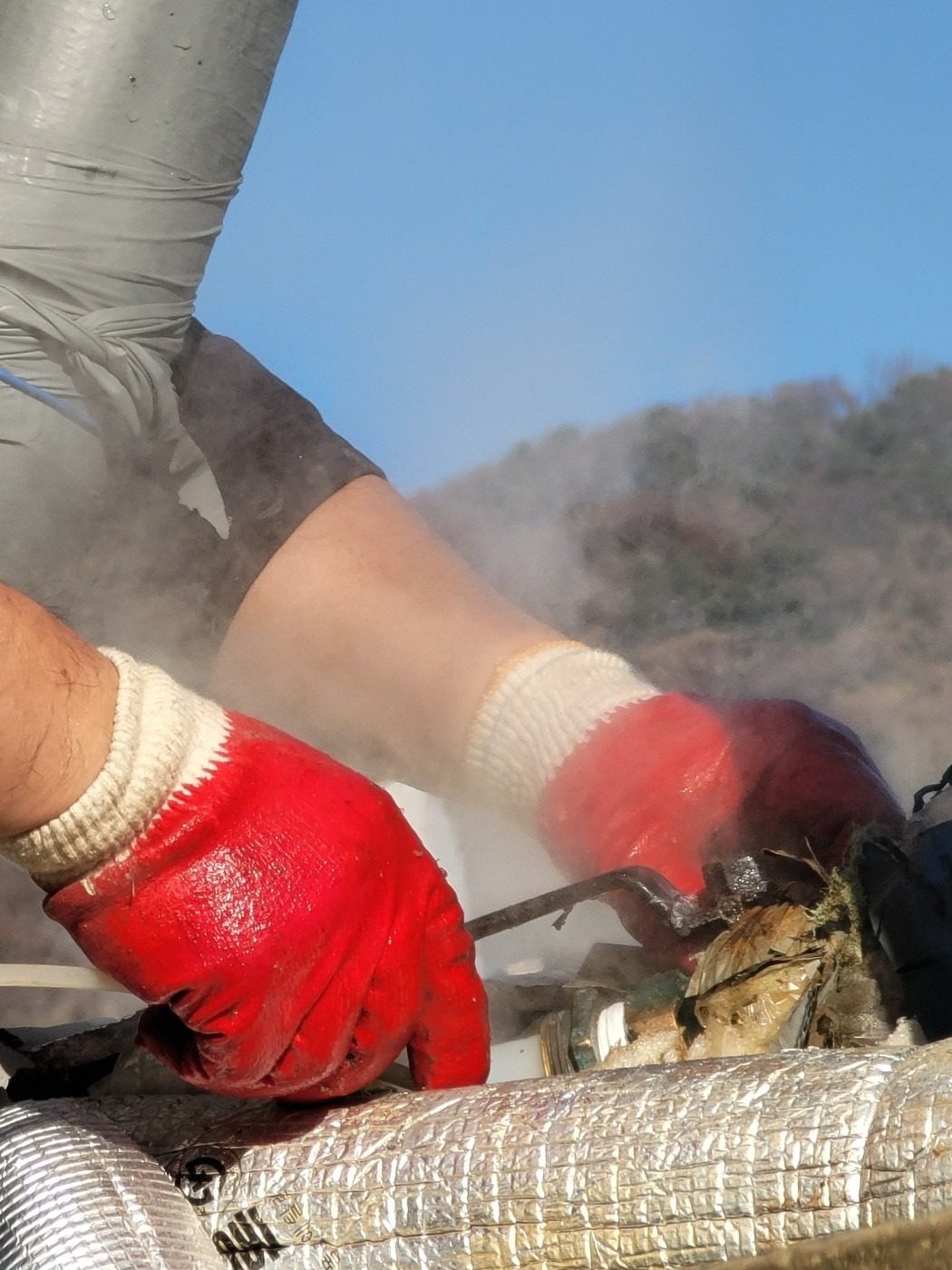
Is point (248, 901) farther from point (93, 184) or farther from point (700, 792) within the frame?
point (93, 184)

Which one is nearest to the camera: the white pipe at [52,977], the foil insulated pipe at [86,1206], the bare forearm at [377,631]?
the foil insulated pipe at [86,1206]

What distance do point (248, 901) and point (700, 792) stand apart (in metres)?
0.69

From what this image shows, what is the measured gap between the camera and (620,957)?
4.63 feet

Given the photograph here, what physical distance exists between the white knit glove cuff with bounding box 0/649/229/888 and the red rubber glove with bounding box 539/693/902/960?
0.58 m

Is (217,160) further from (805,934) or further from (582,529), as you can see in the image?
(582,529)

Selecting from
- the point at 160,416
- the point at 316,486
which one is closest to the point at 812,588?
the point at 316,486

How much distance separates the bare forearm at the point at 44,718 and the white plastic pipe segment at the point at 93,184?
404mm

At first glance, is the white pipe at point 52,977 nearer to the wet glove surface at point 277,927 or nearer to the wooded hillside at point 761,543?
the wet glove surface at point 277,927

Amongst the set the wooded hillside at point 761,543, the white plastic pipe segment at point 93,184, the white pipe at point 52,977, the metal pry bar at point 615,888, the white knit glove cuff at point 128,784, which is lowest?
the wooded hillside at point 761,543

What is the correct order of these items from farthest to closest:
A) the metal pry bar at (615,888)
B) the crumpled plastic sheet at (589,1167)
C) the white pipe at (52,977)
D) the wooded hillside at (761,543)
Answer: the wooded hillside at (761,543) < the metal pry bar at (615,888) < the white pipe at (52,977) < the crumpled plastic sheet at (589,1167)

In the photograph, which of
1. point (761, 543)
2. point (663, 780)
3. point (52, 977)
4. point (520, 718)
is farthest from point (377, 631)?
point (761, 543)

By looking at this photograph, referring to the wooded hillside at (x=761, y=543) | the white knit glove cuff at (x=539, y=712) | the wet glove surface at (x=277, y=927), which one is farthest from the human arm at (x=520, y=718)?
the wooded hillside at (x=761, y=543)

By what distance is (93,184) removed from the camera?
138 centimetres

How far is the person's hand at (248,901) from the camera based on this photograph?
957 millimetres
